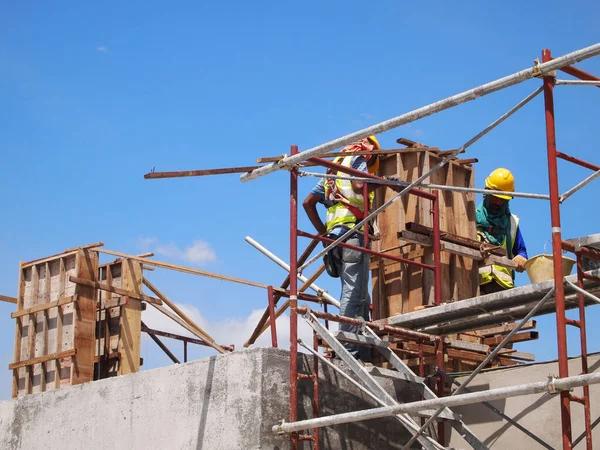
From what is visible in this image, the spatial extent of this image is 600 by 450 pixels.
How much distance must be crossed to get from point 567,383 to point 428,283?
4.51 metres

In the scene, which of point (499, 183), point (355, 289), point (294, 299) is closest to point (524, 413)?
point (355, 289)

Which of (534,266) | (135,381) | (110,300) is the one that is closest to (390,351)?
(534,266)

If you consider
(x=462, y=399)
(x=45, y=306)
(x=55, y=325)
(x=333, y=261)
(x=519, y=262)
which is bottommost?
(x=462, y=399)

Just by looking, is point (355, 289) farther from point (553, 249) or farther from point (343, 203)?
point (553, 249)

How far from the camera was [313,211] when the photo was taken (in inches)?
445

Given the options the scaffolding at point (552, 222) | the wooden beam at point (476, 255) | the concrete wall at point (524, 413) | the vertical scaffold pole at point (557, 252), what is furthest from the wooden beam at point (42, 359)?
the vertical scaffold pole at point (557, 252)

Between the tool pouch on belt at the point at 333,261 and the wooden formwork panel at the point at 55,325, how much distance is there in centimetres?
326

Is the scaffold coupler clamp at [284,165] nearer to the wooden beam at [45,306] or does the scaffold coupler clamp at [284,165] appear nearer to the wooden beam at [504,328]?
the wooden beam at [504,328]

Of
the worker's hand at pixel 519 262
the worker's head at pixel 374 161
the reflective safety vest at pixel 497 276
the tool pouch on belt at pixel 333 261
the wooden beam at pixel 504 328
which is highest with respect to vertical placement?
the worker's head at pixel 374 161

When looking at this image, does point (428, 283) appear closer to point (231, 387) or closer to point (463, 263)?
point (463, 263)

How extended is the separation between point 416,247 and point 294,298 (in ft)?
10.2

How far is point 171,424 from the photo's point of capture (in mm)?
9172

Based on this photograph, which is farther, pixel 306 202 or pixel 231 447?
pixel 306 202

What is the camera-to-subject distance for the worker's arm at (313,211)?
1123 cm
